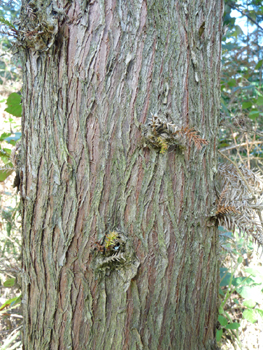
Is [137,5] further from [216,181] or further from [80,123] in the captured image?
[216,181]

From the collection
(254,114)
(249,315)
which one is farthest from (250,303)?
(254,114)

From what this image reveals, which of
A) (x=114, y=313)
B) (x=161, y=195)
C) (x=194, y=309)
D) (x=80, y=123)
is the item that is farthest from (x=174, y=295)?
(x=80, y=123)

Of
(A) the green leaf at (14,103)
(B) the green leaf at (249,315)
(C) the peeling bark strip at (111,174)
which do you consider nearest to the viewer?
(C) the peeling bark strip at (111,174)

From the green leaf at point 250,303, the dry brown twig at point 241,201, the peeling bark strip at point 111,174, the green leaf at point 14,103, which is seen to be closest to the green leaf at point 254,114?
the dry brown twig at point 241,201

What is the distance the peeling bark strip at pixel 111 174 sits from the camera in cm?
94

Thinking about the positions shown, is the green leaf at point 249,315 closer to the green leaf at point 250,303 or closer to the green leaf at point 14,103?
the green leaf at point 250,303

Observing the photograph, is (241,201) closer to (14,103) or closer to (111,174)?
(111,174)

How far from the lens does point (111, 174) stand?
0.95m

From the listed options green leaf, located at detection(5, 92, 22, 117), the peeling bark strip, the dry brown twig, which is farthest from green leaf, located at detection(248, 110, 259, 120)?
green leaf, located at detection(5, 92, 22, 117)

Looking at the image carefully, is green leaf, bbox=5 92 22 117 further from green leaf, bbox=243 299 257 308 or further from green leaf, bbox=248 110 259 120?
green leaf, bbox=243 299 257 308

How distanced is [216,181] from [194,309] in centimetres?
54

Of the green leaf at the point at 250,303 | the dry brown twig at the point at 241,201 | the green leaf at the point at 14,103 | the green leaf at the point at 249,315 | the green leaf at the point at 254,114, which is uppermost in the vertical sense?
the green leaf at the point at 254,114

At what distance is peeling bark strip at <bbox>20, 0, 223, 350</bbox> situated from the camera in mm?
941

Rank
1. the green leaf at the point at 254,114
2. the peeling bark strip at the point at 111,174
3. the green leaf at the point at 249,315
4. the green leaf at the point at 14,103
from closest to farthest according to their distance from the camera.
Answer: the peeling bark strip at the point at 111,174 < the green leaf at the point at 14,103 < the green leaf at the point at 249,315 < the green leaf at the point at 254,114
